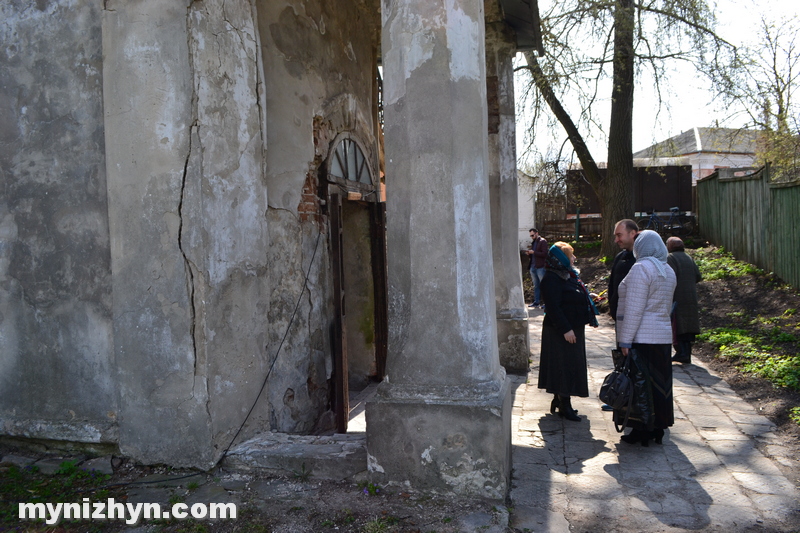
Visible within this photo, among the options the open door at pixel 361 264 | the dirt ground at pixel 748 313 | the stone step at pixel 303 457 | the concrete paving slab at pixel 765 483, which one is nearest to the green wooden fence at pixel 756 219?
the dirt ground at pixel 748 313

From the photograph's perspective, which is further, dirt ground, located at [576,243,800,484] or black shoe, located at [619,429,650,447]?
dirt ground, located at [576,243,800,484]

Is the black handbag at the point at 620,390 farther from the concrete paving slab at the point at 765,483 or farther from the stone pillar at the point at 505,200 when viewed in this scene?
the stone pillar at the point at 505,200

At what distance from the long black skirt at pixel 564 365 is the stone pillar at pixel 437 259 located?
1748 mm

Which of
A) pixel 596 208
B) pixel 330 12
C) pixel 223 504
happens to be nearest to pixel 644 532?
pixel 223 504

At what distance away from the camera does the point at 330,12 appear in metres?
5.89

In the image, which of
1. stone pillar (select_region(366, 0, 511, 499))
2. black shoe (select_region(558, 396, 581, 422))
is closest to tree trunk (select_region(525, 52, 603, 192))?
black shoe (select_region(558, 396, 581, 422))

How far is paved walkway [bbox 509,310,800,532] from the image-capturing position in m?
3.41

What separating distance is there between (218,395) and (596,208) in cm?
1925

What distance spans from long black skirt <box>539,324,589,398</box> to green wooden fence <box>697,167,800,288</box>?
22.8 ft

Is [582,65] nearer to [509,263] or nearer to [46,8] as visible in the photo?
[509,263]

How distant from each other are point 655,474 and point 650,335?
103 centimetres

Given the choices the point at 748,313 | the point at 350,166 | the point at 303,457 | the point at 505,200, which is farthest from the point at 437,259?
the point at 748,313

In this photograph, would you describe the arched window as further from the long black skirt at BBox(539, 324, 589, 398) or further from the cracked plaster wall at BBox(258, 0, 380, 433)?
the long black skirt at BBox(539, 324, 589, 398)

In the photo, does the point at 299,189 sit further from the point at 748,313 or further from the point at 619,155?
the point at 619,155
